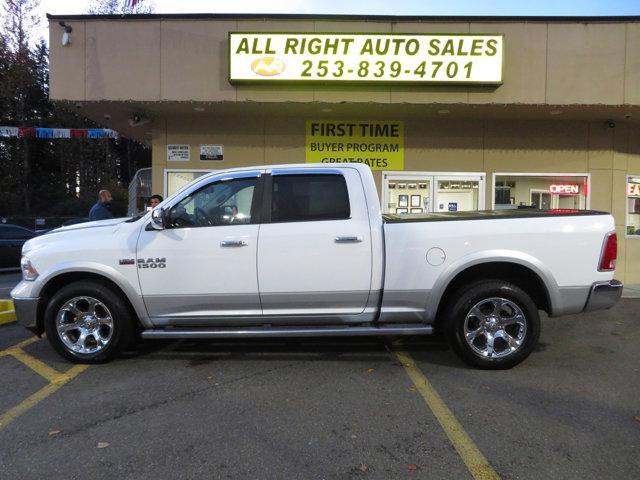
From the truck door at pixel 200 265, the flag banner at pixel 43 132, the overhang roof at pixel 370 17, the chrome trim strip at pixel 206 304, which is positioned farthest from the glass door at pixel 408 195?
the flag banner at pixel 43 132

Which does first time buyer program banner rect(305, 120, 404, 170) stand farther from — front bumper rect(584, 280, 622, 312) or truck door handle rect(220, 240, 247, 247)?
front bumper rect(584, 280, 622, 312)

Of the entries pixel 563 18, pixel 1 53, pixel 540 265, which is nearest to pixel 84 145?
pixel 1 53

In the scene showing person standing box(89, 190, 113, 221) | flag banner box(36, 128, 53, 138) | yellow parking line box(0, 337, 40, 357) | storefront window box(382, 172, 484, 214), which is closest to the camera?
yellow parking line box(0, 337, 40, 357)

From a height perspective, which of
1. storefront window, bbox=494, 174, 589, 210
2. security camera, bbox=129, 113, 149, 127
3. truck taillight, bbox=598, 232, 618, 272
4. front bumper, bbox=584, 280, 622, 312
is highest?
security camera, bbox=129, 113, 149, 127

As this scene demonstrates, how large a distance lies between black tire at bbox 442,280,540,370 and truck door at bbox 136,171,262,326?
1.89 metres

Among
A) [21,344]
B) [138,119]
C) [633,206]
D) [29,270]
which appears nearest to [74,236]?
[29,270]

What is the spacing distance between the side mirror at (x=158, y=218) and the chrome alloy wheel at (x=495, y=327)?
3.02 metres

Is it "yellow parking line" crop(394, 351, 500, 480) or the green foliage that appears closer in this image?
"yellow parking line" crop(394, 351, 500, 480)

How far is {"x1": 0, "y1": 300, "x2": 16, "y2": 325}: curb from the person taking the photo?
691 centimetres

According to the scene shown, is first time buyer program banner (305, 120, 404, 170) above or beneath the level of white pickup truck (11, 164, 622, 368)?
above

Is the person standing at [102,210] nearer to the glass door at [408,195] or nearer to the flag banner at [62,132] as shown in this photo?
the glass door at [408,195]

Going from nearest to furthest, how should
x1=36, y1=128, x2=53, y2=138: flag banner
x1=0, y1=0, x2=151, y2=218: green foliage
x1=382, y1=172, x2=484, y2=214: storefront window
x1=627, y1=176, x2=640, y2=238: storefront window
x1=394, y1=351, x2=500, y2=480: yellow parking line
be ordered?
x1=394, y1=351, x2=500, y2=480: yellow parking line
x1=382, y1=172, x2=484, y2=214: storefront window
x1=627, y1=176, x2=640, y2=238: storefront window
x1=36, y1=128, x2=53, y2=138: flag banner
x1=0, y1=0, x2=151, y2=218: green foliage

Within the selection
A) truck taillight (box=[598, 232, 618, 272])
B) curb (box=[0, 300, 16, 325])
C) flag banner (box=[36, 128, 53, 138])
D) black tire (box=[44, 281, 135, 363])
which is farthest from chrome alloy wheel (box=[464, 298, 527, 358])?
flag banner (box=[36, 128, 53, 138])

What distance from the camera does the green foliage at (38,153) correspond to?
34.0 metres
